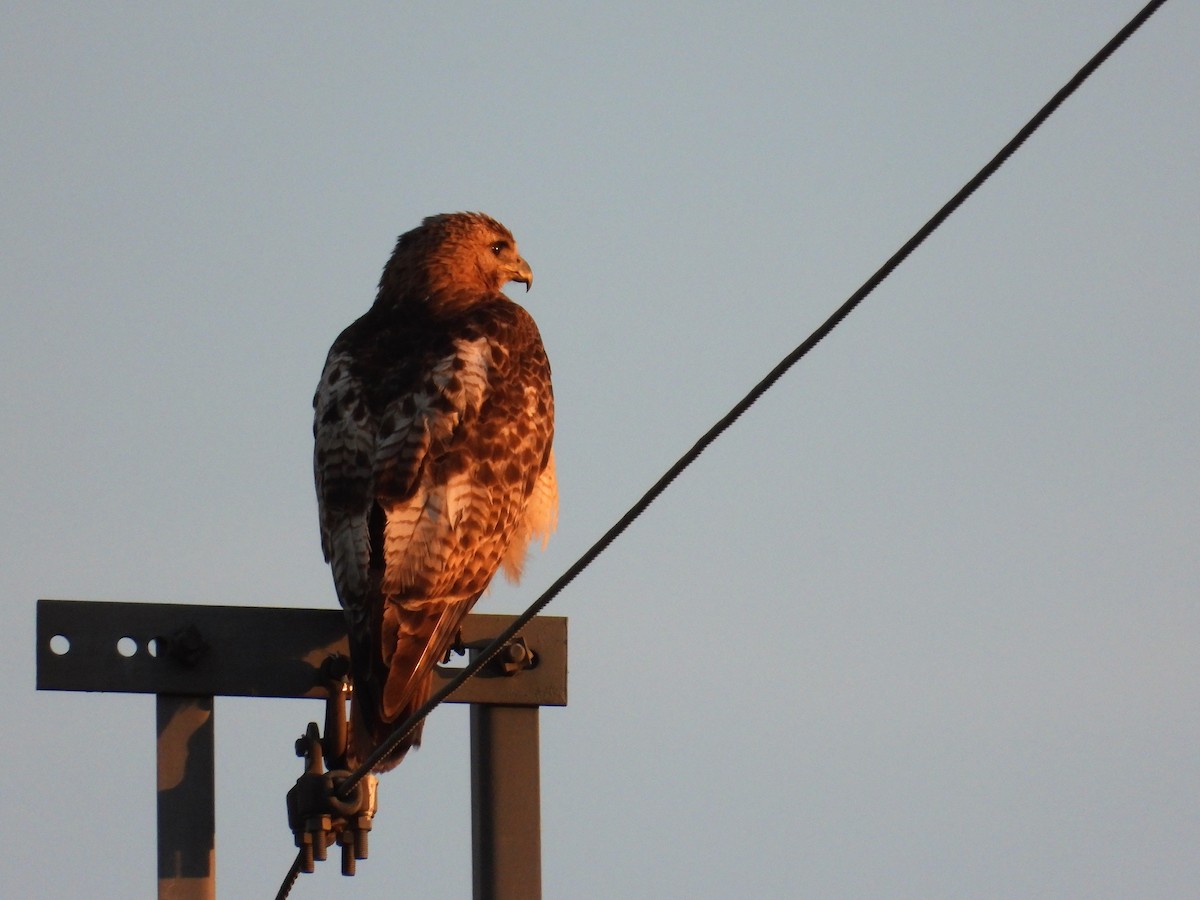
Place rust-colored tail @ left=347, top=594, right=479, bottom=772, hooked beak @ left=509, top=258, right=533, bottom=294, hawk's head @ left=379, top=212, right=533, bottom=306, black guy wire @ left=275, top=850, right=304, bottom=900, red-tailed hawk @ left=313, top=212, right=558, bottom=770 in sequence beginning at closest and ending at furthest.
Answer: black guy wire @ left=275, top=850, right=304, bottom=900 < rust-colored tail @ left=347, top=594, right=479, bottom=772 < red-tailed hawk @ left=313, top=212, right=558, bottom=770 < hawk's head @ left=379, top=212, right=533, bottom=306 < hooked beak @ left=509, top=258, right=533, bottom=294

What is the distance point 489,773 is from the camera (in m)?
4.89

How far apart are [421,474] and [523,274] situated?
7.36ft

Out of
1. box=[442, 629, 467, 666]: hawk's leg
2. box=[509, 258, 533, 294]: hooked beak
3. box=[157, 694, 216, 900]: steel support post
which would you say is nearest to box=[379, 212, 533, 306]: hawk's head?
box=[509, 258, 533, 294]: hooked beak

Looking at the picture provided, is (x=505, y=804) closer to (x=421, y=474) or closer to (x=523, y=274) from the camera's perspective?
(x=421, y=474)

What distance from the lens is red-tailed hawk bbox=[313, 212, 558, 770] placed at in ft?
18.6

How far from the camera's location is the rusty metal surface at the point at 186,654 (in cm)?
471

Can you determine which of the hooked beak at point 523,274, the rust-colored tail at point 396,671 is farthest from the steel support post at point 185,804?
the hooked beak at point 523,274

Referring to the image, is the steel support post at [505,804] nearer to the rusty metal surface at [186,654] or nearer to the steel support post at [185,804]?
the rusty metal surface at [186,654]

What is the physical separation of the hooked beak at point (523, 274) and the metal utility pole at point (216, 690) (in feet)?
11.6

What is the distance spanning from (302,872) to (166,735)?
44 cm

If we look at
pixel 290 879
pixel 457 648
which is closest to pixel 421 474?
pixel 457 648

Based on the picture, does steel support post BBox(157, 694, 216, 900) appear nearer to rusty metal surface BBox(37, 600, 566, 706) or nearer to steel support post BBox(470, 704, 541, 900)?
rusty metal surface BBox(37, 600, 566, 706)

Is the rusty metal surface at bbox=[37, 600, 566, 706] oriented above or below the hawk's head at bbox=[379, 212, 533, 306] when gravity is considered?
below

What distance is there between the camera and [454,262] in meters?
8.08
